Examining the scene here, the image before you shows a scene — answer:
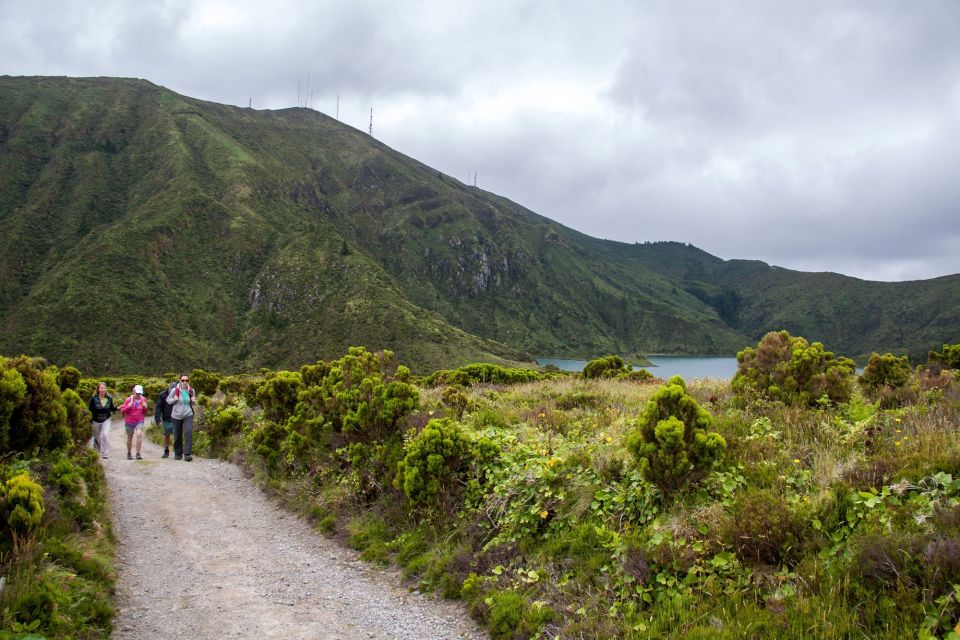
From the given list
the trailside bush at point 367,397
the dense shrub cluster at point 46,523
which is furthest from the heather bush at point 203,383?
the trailside bush at point 367,397

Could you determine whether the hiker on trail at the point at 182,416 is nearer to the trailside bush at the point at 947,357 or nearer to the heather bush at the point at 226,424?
the heather bush at the point at 226,424

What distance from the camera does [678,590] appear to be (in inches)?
178

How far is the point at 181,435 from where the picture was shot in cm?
1418

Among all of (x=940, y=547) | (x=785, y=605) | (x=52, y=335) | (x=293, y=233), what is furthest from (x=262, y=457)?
(x=293, y=233)

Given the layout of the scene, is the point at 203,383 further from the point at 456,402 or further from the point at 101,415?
the point at 456,402

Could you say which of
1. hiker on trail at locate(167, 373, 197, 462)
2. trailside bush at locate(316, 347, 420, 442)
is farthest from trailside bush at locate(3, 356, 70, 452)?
hiker on trail at locate(167, 373, 197, 462)

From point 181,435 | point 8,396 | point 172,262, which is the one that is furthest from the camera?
point 172,262

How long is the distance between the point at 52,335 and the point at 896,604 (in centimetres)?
10374

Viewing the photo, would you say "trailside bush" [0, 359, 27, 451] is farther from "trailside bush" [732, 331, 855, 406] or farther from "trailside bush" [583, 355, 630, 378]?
"trailside bush" [583, 355, 630, 378]

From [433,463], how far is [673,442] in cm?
340

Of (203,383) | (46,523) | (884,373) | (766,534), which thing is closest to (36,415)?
(46,523)

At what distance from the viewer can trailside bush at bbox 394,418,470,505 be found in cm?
725

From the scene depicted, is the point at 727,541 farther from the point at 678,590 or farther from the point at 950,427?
the point at 950,427

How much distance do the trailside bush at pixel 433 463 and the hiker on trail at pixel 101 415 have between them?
985cm
